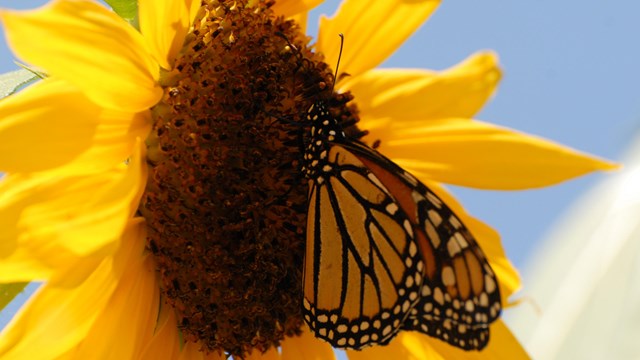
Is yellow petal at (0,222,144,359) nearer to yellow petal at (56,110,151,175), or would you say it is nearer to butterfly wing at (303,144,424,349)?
yellow petal at (56,110,151,175)

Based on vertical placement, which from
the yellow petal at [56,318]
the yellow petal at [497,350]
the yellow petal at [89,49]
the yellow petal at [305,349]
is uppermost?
the yellow petal at [89,49]

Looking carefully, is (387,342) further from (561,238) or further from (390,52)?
(561,238)

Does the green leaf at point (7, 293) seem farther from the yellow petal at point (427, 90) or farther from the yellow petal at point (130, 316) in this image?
the yellow petal at point (427, 90)

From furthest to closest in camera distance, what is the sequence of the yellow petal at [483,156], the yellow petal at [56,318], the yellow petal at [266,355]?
the yellow petal at [266,355]
the yellow petal at [483,156]
the yellow petal at [56,318]

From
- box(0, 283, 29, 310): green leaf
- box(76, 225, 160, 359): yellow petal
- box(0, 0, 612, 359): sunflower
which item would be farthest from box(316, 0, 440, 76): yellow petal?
box(0, 283, 29, 310): green leaf

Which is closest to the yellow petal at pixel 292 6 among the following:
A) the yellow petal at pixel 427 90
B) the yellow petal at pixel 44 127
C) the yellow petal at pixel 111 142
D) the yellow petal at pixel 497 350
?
the yellow petal at pixel 427 90

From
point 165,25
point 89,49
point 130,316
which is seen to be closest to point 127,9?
point 165,25

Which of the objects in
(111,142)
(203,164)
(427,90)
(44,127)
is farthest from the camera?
(427,90)

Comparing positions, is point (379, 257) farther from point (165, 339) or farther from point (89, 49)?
point (89, 49)

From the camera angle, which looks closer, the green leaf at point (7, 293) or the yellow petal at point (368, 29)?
the green leaf at point (7, 293)
